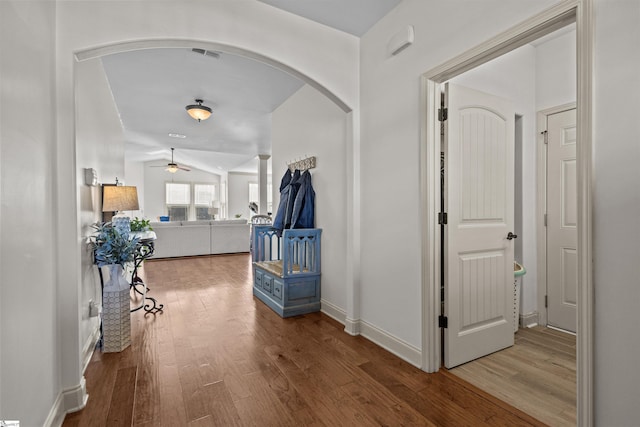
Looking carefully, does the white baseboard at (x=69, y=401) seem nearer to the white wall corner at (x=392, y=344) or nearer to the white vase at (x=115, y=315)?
the white vase at (x=115, y=315)

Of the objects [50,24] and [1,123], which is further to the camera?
[50,24]

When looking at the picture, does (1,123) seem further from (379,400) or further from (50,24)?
(379,400)

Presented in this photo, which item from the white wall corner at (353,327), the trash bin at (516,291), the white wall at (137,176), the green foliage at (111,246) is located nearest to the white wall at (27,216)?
the green foliage at (111,246)

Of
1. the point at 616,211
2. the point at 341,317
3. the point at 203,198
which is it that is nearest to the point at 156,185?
the point at 203,198

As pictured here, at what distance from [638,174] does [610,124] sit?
9.3 inches

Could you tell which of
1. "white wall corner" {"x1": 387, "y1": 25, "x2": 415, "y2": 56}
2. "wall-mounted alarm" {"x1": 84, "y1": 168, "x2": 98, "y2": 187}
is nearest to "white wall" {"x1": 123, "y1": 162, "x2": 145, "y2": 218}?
"wall-mounted alarm" {"x1": 84, "y1": 168, "x2": 98, "y2": 187}

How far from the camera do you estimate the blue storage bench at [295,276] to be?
130 inches

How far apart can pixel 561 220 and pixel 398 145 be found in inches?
74.4

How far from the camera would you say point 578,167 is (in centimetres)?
136

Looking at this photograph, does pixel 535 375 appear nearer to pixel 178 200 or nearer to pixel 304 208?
pixel 304 208

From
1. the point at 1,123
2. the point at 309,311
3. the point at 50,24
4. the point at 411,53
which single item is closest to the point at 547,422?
the point at 309,311

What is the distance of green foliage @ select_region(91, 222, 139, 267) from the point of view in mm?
2500

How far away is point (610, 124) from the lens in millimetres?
1271

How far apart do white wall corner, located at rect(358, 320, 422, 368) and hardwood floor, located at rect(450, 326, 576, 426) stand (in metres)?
0.27
